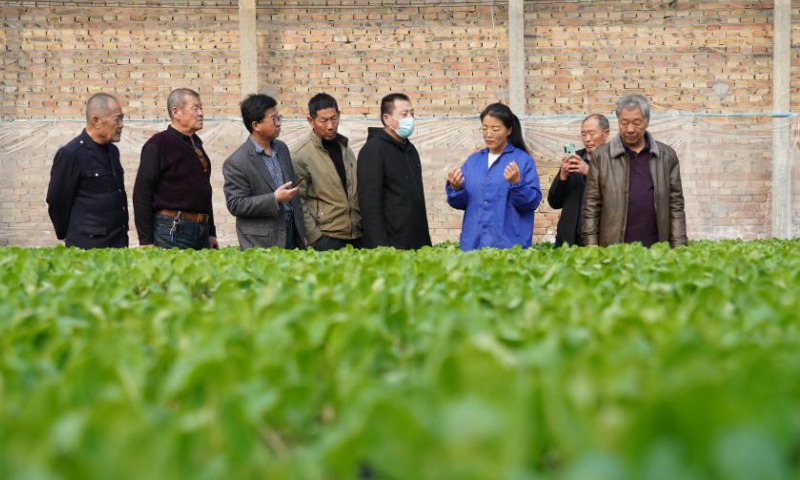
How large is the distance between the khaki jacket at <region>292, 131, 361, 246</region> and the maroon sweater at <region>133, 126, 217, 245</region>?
818mm

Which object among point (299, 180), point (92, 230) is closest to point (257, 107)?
point (299, 180)

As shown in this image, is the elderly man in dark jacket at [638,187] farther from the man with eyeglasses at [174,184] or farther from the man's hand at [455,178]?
the man with eyeglasses at [174,184]

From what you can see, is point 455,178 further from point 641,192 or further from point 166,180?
point 166,180

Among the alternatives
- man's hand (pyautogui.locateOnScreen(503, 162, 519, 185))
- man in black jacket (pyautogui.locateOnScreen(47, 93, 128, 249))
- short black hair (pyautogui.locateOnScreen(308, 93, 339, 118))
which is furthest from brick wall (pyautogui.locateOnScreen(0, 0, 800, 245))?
man's hand (pyautogui.locateOnScreen(503, 162, 519, 185))

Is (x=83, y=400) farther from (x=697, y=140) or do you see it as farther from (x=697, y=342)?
(x=697, y=140)

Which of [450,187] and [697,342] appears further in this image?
[450,187]

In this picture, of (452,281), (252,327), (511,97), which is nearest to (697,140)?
(511,97)

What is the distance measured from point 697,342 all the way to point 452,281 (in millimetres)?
1609

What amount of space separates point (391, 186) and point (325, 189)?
56cm

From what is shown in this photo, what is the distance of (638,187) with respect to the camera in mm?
6926

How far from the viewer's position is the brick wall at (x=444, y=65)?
16.3m

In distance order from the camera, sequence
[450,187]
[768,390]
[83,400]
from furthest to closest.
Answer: [450,187] < [83,400] < [768,390]

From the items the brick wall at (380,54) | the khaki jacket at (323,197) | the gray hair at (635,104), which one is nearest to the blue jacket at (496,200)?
the gray hair at (635,104)

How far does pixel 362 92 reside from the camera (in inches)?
661
